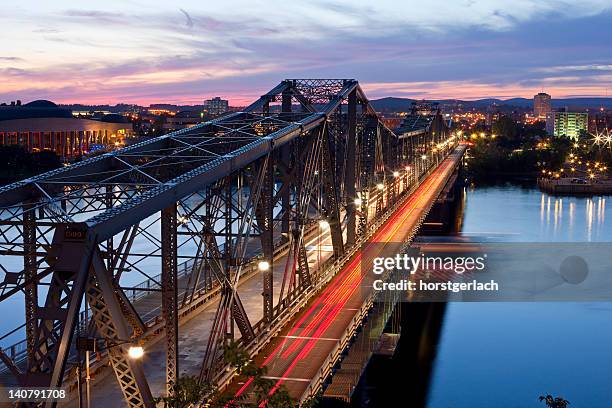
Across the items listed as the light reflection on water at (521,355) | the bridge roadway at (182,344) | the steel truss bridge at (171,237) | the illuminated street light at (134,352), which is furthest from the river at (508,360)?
the illuminated street light at (134,352)

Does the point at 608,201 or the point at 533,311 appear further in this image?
the point at 608,201

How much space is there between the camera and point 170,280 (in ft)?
56.5

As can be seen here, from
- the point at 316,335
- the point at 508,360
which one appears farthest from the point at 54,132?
the point at 316,335

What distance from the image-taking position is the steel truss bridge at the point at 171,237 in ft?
44.6

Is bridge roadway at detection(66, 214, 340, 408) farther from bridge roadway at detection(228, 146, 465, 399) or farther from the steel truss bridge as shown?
bridge roadway at detection(228, 146, 465, 399)

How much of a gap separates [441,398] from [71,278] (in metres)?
25.5

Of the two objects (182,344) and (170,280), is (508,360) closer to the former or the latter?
(182,344)

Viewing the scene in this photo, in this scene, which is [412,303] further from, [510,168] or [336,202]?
[510,168]

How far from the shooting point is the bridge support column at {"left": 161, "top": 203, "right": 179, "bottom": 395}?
55.6ft

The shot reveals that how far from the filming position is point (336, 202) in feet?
130

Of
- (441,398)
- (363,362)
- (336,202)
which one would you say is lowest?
(441,398)

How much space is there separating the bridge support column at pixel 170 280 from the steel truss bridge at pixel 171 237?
0.09 feet

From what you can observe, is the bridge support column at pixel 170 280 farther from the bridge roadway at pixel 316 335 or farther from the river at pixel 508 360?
the river at pixel 508 360

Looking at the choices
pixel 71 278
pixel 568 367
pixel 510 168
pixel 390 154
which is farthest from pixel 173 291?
pixel 510 168
